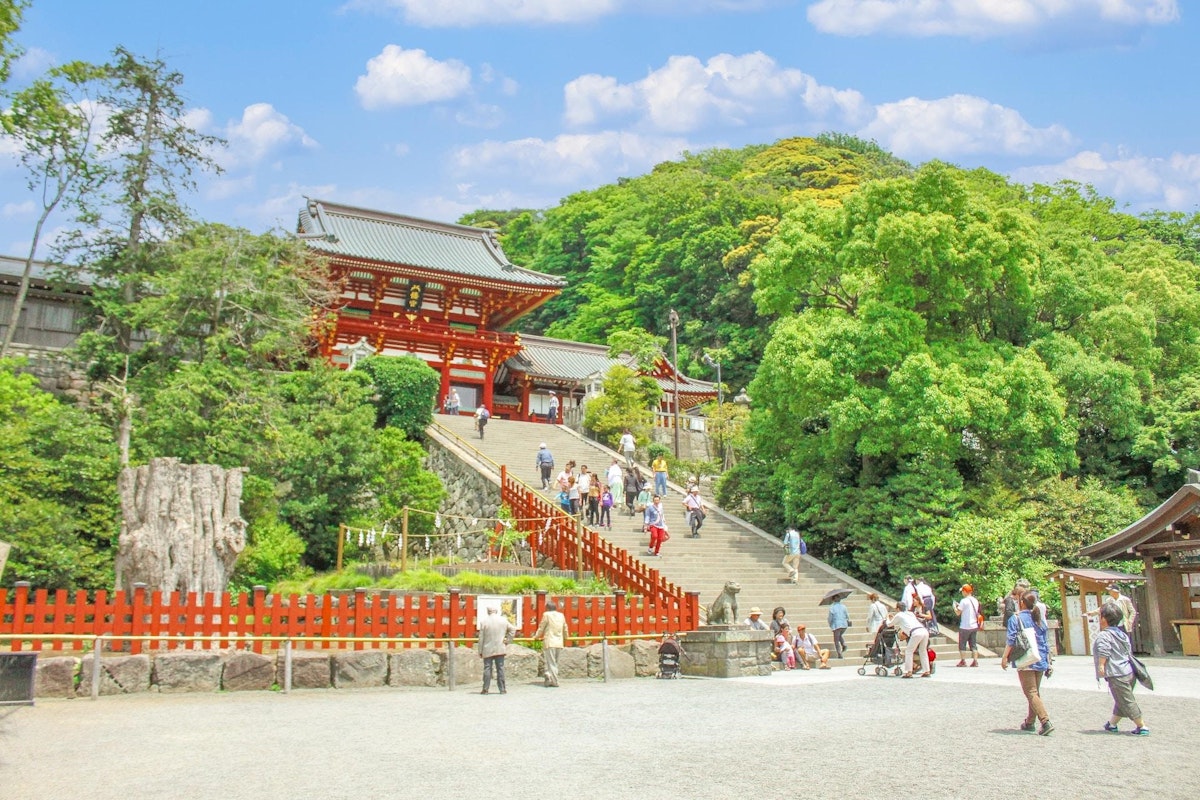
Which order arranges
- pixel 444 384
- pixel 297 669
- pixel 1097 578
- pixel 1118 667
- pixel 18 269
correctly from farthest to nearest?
1. pixel 444 384
2. pixel 18 269
3. pixel 1097 578
4. pixel 297 669
5. pixel 1118 667

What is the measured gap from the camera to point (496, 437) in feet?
94.0

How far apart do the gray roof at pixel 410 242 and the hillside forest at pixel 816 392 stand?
9291 millimetres

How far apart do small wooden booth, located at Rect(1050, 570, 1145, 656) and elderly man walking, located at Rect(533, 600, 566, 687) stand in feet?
31.9

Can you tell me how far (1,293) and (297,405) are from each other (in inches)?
367

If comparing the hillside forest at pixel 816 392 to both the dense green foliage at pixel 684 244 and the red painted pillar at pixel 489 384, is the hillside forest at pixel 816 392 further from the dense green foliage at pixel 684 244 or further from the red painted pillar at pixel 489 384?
the dense green foliage at pixel 684 244

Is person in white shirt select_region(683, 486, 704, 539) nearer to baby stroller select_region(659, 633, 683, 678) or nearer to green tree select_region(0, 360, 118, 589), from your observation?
baby stroller select_region(659, 633, 683, 678)

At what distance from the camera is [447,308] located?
35719 millimetres

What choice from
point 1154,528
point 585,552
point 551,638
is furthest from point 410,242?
point 1154,528

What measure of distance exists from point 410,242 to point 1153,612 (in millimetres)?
29100

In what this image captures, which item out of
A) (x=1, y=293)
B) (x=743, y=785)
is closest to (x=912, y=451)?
(x=743, y=785)

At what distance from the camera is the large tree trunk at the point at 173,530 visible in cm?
1377

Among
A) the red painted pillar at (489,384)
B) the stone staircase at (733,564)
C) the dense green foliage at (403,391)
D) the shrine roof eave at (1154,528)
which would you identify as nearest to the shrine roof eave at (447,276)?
the red painted pillar at (489,384)

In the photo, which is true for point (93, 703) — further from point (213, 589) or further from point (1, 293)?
point (1, 293)

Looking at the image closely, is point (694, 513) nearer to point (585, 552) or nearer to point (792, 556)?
point (792, 556)
